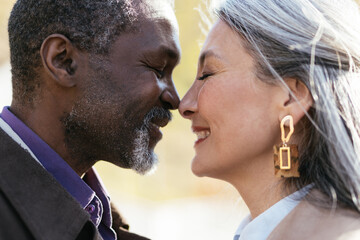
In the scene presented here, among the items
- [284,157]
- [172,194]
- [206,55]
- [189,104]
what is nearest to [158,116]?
[189,104]

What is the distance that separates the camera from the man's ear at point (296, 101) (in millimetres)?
2039

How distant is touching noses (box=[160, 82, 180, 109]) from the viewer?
8.55ft

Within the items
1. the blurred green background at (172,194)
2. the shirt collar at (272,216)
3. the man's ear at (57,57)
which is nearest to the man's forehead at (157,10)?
the man's ear at (57,57)

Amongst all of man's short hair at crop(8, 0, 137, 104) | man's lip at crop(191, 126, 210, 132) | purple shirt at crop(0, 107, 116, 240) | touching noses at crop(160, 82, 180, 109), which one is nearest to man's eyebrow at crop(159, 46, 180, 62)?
touching noses at crop(160, 82, 180, 109)

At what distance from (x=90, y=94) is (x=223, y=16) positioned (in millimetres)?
704

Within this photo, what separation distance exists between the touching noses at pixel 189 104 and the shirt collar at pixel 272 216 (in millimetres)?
556

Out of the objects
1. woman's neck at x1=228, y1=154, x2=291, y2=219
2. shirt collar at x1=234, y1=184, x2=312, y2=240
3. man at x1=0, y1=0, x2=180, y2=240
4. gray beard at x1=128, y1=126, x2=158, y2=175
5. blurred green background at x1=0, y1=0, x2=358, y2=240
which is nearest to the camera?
shirt collar at x1=234, y1=184, x2=312, y2=240

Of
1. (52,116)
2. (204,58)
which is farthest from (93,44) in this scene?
(204,58)

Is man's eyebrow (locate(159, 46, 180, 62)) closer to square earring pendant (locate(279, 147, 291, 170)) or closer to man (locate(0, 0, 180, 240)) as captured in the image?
man (locate(0, 0, 180, 240))

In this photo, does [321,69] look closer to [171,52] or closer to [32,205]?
[171,52]

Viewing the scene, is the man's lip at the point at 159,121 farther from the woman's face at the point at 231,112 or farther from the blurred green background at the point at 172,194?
the blurred green background at the point at 172,194

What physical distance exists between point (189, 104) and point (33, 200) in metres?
0.79

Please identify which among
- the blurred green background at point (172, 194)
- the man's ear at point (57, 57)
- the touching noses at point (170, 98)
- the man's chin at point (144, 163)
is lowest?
the blurred green background at point (172, 194)

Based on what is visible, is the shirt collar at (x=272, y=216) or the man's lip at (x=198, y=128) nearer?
the shirt collar at (x=272, y=216)
